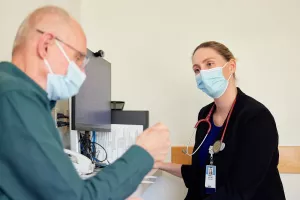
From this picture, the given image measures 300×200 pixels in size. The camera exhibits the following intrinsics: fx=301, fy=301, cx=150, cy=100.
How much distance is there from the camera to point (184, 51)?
215cm

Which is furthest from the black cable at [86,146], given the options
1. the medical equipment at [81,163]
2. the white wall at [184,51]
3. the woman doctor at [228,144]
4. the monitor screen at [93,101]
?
the white wall at [184,51]

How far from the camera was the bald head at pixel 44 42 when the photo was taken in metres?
0.70

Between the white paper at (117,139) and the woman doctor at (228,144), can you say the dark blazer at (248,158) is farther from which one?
the white paper at (117,139)

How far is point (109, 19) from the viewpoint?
2264mm

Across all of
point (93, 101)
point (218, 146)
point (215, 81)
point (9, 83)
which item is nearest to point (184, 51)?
point (215, 81)

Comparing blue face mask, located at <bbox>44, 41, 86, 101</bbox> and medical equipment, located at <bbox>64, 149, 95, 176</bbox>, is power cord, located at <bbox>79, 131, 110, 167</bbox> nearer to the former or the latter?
medical equipment, located at <bbox>64, 149, 95, 176</bbox>

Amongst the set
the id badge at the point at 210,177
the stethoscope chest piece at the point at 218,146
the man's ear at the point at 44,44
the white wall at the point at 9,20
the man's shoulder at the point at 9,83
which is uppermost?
the white wall at the point at 9,20

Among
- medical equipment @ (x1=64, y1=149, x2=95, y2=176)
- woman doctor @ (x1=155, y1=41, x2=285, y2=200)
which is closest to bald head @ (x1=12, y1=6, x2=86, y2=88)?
woman doctor @ (x1=155, y1=41, x2=285, y2=200)

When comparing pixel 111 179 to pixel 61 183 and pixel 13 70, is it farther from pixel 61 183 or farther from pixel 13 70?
pixel 13 70

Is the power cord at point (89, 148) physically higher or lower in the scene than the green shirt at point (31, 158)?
lower

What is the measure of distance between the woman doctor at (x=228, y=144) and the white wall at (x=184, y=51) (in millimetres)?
530

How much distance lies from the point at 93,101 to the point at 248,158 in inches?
32.3

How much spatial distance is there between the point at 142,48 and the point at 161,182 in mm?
984

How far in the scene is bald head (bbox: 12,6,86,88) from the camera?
2.30 ft
